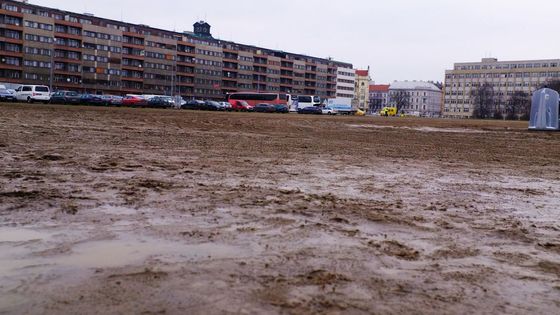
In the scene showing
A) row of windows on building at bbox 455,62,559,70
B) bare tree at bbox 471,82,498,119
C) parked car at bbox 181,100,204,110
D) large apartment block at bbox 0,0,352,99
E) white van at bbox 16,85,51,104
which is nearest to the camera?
white van at bbox 16,85,51,104

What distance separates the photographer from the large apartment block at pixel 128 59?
10931 cm

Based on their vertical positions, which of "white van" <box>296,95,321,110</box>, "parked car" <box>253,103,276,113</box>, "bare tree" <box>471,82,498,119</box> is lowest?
"parked car" <box>253,103,276,113</box>

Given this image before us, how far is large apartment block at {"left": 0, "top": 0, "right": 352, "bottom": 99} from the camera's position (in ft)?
359

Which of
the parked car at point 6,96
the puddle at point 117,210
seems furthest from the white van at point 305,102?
the puddle at point 117,210

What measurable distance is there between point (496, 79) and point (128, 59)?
128399 mm

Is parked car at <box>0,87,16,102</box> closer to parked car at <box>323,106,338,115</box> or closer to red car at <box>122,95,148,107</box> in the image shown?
red car at <box>122,95,148,107</box>

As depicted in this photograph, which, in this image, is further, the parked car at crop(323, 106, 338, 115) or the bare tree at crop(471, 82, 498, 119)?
the bare tree at crop(471, 82, 498, 119)

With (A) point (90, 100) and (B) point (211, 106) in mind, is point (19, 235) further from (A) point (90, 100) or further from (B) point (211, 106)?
(B) point (211, 106)

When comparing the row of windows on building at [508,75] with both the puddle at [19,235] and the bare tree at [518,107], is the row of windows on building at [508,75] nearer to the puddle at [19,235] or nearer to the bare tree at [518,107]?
the bare tree at [518,107]

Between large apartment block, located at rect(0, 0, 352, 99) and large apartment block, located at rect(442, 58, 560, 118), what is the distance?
58.2 metres

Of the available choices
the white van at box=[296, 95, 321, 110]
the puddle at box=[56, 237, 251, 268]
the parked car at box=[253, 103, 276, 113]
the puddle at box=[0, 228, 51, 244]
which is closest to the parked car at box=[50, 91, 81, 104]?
the parked car at box=[253, 103, 276, 113]

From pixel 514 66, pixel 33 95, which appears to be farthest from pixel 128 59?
pixel 514 66

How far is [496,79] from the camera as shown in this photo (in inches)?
7505

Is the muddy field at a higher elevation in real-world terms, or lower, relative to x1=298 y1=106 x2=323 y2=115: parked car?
lower
